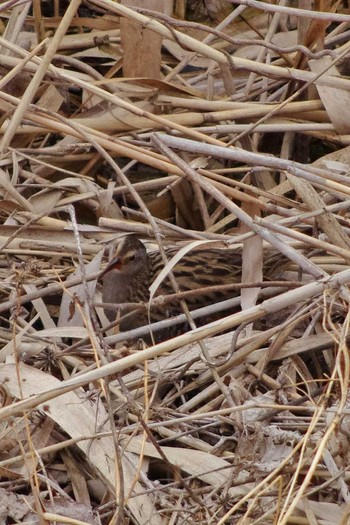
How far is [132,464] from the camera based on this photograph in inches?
117

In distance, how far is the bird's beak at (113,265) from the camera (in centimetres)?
379

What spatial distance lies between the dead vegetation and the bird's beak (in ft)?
0.13

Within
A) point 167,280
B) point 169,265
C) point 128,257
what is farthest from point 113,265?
point 169,265

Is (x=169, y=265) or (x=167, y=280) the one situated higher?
(x=169, y=265)

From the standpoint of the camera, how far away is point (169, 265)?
3277mm

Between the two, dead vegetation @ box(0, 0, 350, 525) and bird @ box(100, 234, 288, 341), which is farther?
bird @ box(100, 234, 288, 341)

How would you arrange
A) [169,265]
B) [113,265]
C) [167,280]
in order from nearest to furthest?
[169,265], [113,265], [167,280]

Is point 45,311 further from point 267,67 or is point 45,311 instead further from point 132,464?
point 267,67

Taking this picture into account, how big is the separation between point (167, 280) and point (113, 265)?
30 cm

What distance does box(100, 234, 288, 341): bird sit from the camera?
3.85 meters

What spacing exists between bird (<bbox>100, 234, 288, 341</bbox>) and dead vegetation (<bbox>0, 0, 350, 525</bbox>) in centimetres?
8

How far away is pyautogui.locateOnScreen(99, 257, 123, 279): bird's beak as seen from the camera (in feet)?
12.4

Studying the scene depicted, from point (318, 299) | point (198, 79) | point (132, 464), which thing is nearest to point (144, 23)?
point (198, 79)

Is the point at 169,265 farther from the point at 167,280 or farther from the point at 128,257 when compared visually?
the point at 167,280
